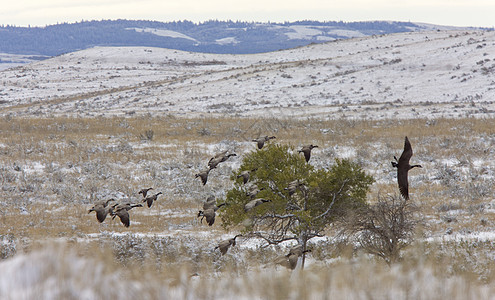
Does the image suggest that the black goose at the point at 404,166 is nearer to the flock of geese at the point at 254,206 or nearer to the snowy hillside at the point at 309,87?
the flock of geese at the point at 254,206

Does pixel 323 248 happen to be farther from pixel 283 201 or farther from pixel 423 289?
pixel 423 289

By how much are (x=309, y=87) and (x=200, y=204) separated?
1214 inches

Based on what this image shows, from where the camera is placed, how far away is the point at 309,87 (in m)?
41.8

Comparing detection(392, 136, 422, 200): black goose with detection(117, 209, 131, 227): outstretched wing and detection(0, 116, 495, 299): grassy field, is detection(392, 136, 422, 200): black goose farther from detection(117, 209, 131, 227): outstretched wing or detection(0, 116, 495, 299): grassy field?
detection(117, 209, 131, 227): outstretched wing

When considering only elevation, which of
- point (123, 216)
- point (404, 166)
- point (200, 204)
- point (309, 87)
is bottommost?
point (200, 204)

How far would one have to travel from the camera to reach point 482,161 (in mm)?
16000

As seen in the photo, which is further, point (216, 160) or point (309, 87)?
point (309, 87)

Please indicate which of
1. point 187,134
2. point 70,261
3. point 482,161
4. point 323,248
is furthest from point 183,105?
point 70,261

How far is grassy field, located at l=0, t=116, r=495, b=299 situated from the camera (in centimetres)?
253

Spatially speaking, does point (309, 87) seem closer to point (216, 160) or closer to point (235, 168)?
point (235, 168)

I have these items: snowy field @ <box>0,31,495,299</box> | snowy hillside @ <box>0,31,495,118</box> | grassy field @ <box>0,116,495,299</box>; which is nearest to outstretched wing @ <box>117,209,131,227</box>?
grassy field @ <box>0,116,495,299</box>

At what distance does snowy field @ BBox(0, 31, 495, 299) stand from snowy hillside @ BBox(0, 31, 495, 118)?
0.27 m

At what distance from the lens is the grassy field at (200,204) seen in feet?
8.31

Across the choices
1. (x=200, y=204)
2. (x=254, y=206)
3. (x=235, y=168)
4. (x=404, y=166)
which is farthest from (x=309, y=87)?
(x=404, y=166)
